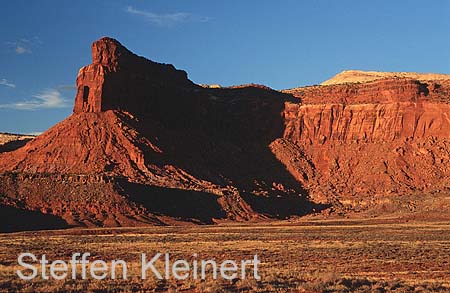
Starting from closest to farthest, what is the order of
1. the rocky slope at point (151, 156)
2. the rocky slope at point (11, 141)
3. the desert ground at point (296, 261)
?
1. the desert ground at point (296, 261)
2. the rocky slope at point (151, 156)
3. the rocky slope at point (11, 141)

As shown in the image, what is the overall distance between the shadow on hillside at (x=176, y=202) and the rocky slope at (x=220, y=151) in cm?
17

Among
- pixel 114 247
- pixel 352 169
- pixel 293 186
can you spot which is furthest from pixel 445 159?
pixel 114 247

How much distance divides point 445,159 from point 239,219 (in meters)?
36.5

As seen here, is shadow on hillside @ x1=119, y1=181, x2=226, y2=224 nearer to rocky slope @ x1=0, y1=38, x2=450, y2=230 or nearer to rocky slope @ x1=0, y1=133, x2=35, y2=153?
rocky slope @ x1=0, y1=38, x2=450, y2=230

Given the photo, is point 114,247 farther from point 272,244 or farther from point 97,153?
point 97,153

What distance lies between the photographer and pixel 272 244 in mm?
41500

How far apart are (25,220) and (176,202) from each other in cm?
1763

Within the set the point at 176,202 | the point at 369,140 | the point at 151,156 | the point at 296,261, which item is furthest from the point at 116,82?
the point at 296,261

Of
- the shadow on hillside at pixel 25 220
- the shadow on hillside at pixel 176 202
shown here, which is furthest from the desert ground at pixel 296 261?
the shadow on hillside at pixel 176 202

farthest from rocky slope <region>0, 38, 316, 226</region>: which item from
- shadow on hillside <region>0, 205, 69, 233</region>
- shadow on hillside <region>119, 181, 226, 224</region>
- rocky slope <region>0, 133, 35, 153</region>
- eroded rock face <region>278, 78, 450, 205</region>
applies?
rocky slope <region>0, 133, 35, 153</region>

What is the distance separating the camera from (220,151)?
10194 cm

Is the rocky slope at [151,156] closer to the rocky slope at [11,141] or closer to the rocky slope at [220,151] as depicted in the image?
the rocky slope at [220,151]

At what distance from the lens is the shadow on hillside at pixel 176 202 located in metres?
74.2

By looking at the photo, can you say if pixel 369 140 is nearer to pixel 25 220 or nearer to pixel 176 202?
pixel 176 202
